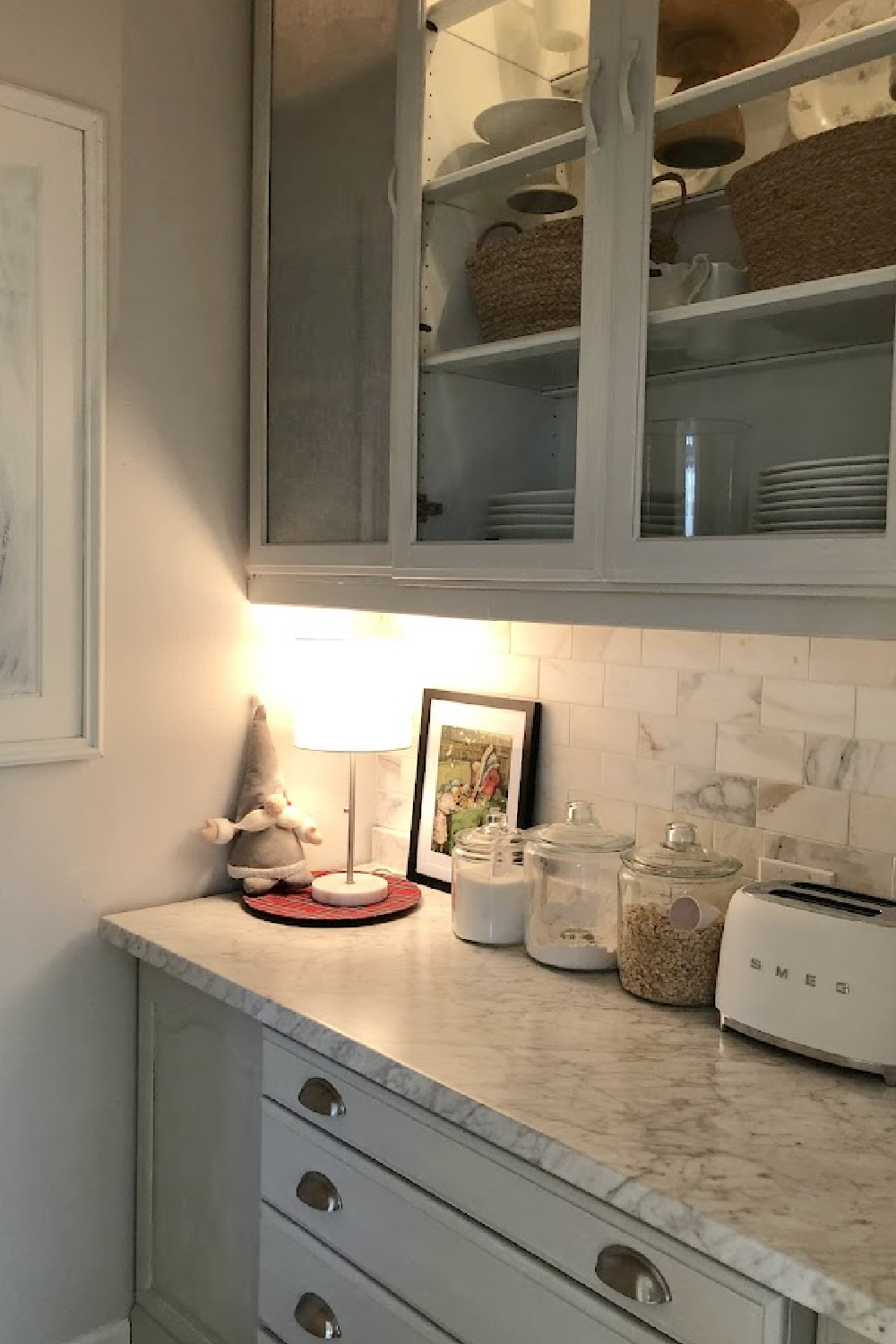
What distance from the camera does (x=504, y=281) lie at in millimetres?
1751

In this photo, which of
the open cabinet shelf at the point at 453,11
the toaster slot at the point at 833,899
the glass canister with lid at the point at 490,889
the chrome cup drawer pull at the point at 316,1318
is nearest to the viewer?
the toaster slot at the point at 833,899

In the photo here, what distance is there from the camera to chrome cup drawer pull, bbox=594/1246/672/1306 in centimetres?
118

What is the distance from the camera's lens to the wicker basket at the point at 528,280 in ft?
5.34

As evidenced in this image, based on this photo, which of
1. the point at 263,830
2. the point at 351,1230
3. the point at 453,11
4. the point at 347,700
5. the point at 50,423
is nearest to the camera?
the point at 351,1230

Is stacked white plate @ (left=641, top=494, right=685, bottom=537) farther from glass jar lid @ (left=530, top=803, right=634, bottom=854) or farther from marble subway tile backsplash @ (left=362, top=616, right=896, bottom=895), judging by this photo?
glass jar lid @ (left=530, top=803, right=634, bottom=854)

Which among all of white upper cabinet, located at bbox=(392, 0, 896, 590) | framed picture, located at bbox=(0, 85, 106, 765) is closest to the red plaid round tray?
framed picture, located at bbox=(0, 85, 106, 765)

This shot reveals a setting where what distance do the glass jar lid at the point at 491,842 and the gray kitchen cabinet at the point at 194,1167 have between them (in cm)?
43

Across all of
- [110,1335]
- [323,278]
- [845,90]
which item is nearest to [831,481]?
[845,90]

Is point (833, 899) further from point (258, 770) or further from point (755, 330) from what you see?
point (258, 770)

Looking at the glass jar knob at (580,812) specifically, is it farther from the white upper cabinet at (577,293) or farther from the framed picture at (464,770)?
the white upper cabinet at (577,293)

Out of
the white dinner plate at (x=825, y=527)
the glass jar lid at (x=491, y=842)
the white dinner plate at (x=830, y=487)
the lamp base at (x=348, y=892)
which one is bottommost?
the lamp base at (x=348, y=892)

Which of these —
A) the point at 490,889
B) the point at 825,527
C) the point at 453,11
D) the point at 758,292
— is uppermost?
the point at 453,11

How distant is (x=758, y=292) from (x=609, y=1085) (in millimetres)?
973

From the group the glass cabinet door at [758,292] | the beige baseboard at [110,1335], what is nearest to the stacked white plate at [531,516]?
the glass cabinet door at [758,292]
